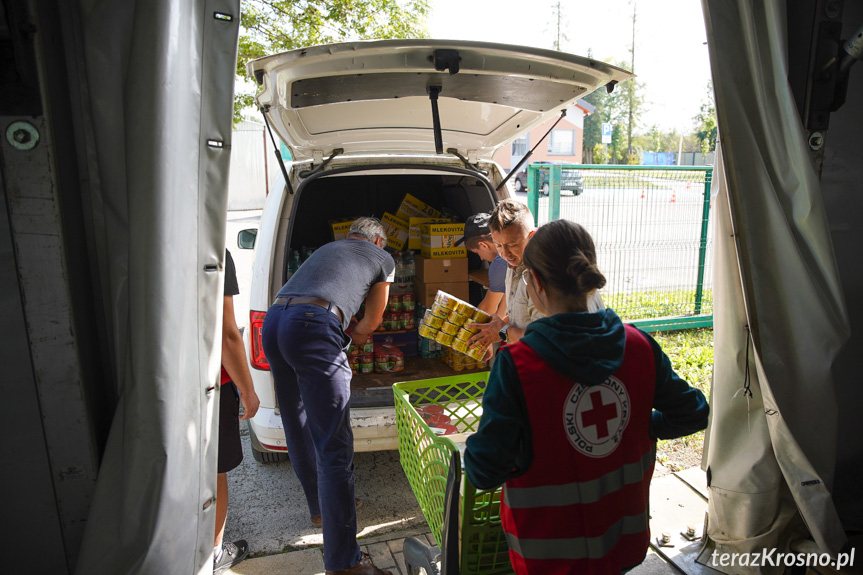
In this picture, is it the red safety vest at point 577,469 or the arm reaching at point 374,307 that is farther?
the arm reaching at point 374,307

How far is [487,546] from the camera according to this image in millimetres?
1929

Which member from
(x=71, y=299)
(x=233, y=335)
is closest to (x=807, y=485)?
(x=233, y=335)

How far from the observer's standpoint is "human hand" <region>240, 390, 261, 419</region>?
121 inches

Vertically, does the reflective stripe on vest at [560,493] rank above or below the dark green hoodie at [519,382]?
below

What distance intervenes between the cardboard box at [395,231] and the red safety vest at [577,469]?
132 inches

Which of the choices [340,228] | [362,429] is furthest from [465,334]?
[340,228]

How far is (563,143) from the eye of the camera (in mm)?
47062

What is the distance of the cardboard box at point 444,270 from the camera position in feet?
14.9

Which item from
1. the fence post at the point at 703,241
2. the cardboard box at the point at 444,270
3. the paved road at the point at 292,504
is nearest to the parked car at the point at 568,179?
the fence post at the point at 703,241

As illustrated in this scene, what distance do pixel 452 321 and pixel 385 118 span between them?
54.3 inches

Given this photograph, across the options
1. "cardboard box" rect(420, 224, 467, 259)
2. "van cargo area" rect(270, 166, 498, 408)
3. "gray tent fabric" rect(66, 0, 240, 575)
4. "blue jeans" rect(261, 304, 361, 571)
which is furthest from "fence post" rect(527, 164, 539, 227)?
"gray tent fabric" rect(66, 0, 240, 575)

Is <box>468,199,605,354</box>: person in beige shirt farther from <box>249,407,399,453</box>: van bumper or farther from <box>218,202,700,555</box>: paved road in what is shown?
<box>218,202,700,555</box>: paved road

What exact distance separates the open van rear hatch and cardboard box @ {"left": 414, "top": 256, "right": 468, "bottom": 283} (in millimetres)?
963

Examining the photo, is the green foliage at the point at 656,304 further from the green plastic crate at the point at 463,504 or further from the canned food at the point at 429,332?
the green plastic crate at the point at 463,504
